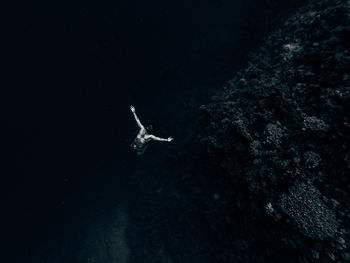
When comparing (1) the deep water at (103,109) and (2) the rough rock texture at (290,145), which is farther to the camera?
(1) the deep water at (103,109)

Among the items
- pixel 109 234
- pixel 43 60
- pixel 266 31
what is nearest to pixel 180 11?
pixel 266 31

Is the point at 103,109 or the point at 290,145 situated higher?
the point at 290,145

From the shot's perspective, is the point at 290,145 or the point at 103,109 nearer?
the point at 290,145

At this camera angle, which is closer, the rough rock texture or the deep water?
the rough rock texture

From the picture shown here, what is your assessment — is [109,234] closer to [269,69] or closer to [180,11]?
[269,69]
